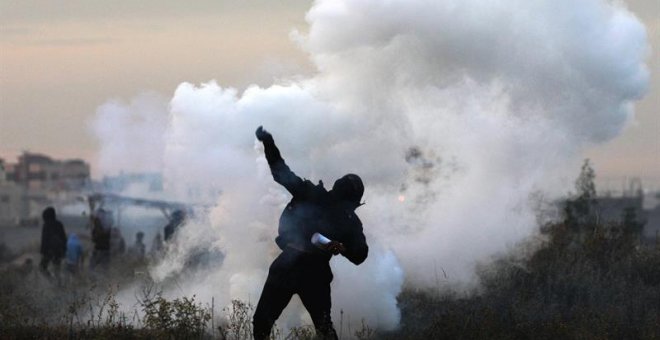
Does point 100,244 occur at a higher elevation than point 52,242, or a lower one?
higher

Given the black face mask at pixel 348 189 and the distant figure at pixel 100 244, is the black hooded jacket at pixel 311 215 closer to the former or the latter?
the black face mask at pixel 348 189

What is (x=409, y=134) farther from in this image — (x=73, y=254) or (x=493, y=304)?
(x=73, y=254)

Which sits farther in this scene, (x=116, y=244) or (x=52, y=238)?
(x=116, y=244)

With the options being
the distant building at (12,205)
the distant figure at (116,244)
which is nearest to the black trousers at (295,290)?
the distant figure at (116,244)

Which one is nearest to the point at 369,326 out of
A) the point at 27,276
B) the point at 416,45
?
the point at 416,45

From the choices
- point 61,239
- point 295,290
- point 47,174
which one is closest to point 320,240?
point 295,290

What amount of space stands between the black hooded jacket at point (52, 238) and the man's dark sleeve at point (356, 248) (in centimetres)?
1422

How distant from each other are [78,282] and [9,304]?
5.06 m

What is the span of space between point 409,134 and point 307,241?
20.3ft

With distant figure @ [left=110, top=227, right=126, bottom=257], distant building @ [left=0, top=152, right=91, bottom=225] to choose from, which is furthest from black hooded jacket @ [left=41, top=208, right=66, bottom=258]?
distant building @ [left=0, top=152, right=91, bottom=225]

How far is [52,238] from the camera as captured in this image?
1115 inches

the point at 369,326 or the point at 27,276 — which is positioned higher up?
the point at 27,276

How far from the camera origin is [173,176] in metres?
20.5

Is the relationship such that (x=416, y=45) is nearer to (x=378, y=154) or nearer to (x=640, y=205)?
(x=378, y=154)
